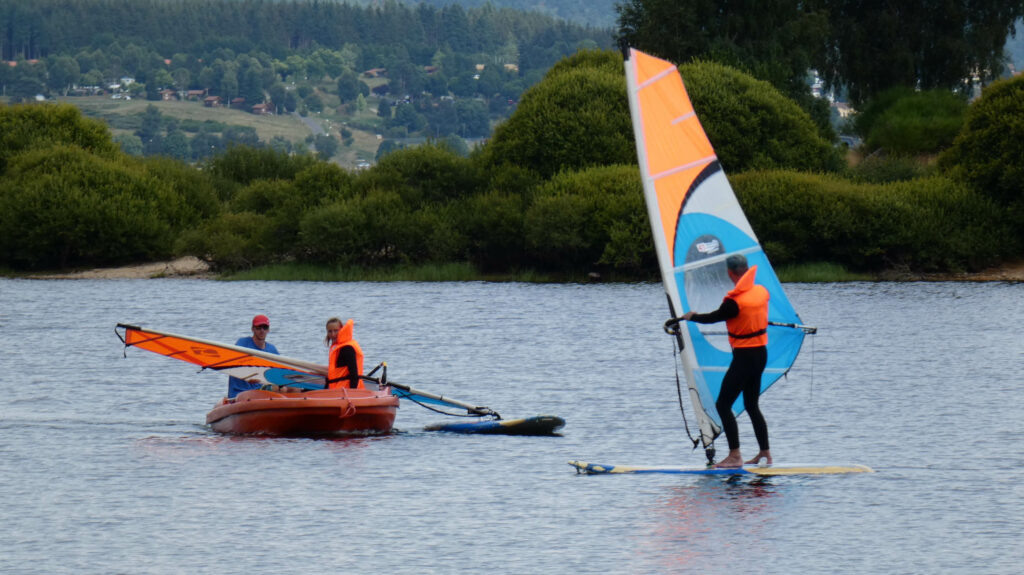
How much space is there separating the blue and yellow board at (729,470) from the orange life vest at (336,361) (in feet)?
13.6

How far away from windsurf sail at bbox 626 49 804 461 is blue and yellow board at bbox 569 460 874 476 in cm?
82

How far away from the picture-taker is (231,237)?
81.1m

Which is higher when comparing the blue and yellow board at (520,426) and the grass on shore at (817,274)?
the grass on shore at (817,274)

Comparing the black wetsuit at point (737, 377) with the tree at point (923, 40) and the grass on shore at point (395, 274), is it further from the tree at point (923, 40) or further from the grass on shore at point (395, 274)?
the tree at point (923, 40)

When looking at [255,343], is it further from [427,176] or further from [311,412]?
[427,176]

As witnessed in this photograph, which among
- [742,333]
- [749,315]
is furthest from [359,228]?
[749,315]

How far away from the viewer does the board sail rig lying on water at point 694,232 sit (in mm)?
21984

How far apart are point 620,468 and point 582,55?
66437 millimetres

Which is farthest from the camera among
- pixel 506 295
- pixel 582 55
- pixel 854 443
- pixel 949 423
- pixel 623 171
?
pixel 582 55

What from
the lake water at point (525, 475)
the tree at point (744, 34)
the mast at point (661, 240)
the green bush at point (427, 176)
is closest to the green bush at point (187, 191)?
the green bush at point (427, 176)

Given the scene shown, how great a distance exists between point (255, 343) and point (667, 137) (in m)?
8.63

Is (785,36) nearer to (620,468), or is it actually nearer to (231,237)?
(231,237)

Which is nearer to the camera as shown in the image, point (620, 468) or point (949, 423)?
point (620, 468)

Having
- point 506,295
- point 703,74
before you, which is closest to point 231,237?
point 506,295
